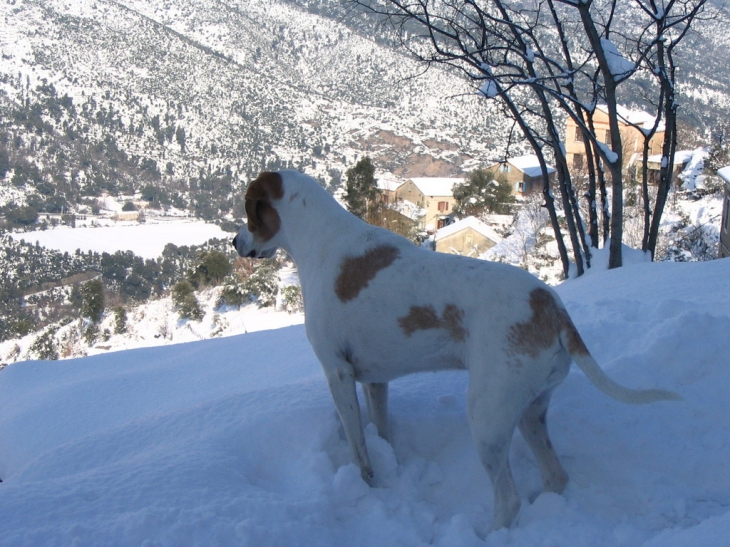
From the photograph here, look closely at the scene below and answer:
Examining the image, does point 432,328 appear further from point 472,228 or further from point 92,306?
point 92,306

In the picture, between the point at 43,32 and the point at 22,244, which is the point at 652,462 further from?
the point at 43,32

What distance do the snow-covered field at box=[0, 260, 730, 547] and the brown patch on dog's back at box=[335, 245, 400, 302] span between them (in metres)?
0.79

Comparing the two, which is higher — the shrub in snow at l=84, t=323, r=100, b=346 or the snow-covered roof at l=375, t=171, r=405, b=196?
the snow-covered roof at l=375, t=171, r=405, b=196

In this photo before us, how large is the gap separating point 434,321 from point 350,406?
2.00ft

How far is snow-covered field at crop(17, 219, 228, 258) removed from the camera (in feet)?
197

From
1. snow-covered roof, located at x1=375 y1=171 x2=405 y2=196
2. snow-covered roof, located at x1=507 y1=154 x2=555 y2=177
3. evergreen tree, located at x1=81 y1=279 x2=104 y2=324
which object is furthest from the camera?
snow-covered roof, located at x1=507 y1=154 x2=555 y2=177

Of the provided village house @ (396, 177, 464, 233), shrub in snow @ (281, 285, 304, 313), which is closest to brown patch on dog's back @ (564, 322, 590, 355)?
shrub in snow @ (281, 285, 304, 313)

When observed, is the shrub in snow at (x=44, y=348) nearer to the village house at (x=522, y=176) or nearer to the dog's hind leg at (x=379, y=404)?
the village house at (x=522, y=176)

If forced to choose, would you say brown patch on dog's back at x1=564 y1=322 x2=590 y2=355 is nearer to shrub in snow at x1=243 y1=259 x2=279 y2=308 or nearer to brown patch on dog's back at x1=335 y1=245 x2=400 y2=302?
brown patch on dog's back at x1=335 y1=245 x2=400 y2=302

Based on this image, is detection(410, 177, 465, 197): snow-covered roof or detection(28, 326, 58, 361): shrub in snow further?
detection(410, 177, 465, 197): snow-covered roof

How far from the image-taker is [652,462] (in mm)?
2812

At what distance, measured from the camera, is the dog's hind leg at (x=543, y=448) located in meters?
2.58

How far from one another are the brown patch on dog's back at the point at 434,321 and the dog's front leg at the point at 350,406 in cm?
39

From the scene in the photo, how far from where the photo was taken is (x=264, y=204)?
3.05 meters
